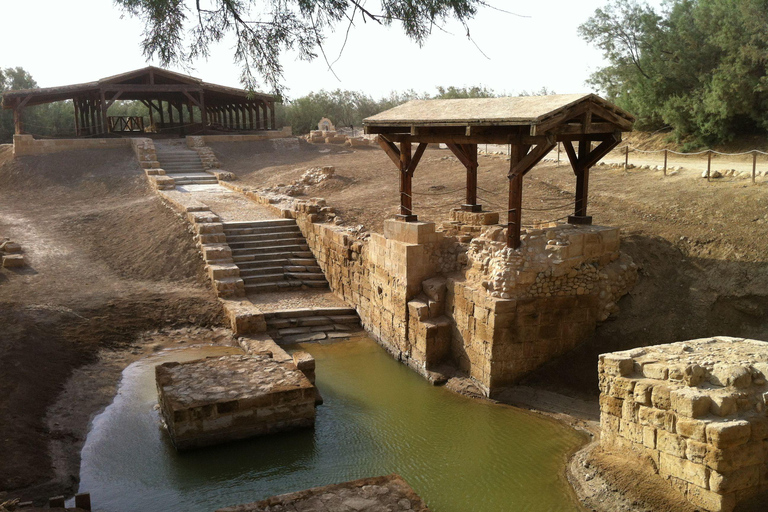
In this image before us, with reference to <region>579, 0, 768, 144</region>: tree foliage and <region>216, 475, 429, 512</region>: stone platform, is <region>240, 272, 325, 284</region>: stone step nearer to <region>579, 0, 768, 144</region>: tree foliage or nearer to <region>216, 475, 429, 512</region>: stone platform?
<region>216, 475, 429, 512</region>: stone platform

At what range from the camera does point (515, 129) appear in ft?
30.1

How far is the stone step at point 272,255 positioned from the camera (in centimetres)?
1438

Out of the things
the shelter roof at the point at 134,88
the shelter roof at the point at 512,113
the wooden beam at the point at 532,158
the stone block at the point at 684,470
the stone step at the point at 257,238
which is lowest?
the stone block at the point at 684,470

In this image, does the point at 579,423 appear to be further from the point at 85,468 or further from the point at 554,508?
the point at 85,468

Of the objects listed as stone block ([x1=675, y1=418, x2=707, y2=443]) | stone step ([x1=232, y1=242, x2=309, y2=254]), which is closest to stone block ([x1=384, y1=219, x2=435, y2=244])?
stone step ([x1=232, y1=242, x2=309, y2=254])

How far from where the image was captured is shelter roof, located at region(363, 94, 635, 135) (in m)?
8.62

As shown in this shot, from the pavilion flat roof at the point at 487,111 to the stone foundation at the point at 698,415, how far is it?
3530 millimetres

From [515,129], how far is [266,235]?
787cm

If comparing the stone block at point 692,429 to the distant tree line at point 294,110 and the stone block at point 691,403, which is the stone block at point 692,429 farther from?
the distant tree line at point 294,110

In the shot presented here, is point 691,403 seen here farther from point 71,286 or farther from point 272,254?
point 71,286

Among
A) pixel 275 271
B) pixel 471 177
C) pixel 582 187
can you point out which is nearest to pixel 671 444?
pixel 582 187

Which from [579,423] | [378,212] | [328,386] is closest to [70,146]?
[378,212]

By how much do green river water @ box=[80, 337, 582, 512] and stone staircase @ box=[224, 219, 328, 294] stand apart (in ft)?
15.0

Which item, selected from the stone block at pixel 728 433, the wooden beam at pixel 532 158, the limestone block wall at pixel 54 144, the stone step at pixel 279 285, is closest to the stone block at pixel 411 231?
the wooden beam at pixel 532 158
